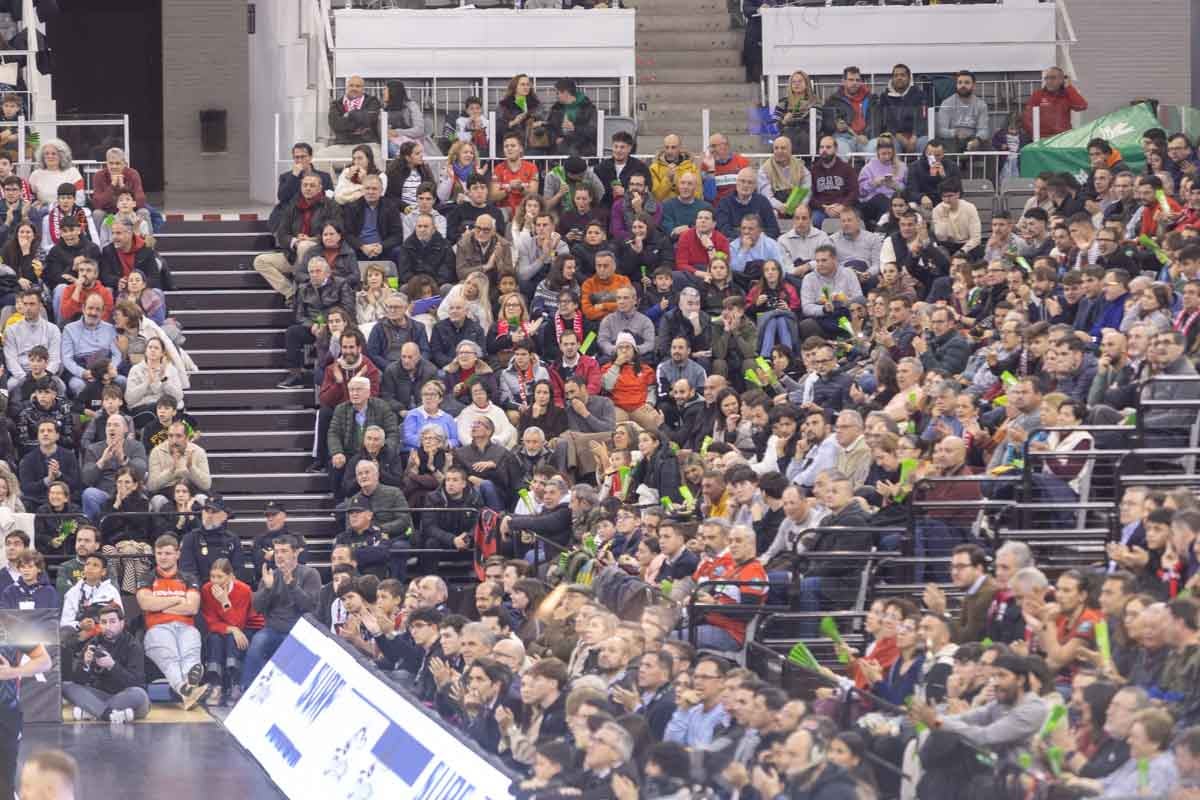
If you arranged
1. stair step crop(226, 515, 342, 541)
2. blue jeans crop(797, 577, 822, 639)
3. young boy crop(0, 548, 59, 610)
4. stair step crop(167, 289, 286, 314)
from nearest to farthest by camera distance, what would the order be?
blue jeans crop(797, 577, 822, 639) < young boy crop(0, 548, 59, 610) < stair step crop(226, 515, 342, 541) < stair step crop(167, 289, 286, 314)

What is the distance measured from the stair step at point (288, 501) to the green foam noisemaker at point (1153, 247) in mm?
7491

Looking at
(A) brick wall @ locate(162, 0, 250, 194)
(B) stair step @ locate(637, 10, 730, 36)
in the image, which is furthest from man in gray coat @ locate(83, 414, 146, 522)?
(A) brick wall @ locate(162, 0, 250, 194)

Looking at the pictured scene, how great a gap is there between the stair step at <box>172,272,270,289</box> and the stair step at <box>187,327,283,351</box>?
74 cm

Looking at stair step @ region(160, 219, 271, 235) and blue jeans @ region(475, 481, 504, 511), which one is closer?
blue jeans @ region(475, 481, 504, 511)

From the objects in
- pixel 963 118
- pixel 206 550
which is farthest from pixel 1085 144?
pixel 206 550

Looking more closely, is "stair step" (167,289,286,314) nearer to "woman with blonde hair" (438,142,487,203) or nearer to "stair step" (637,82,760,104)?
"woman with blonde hair" (438,142,487,203)

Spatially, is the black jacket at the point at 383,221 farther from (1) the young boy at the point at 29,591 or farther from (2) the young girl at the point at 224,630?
(1) the young boy at the point at 29,591

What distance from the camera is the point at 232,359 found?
77.1 feet

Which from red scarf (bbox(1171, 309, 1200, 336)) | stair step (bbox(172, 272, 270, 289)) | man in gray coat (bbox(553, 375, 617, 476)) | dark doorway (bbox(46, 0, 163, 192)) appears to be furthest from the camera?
dark doorway (bbox(46, 0, 163, 192))

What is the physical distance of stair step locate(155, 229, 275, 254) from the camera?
24.9m

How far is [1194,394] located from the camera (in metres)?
16.1

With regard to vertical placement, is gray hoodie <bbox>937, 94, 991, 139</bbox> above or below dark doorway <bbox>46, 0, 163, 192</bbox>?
below

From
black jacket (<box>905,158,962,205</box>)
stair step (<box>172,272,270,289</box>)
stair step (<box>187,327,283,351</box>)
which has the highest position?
black jacket (<box>905,158,962,205</box>)

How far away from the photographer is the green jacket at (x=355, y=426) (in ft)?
68.4
